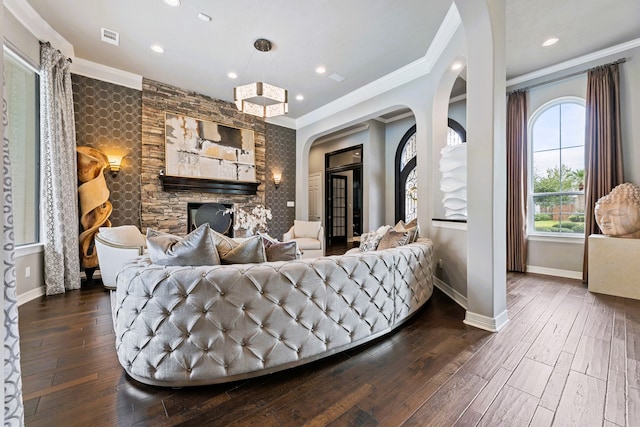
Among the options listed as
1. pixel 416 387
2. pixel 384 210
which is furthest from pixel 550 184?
pixel 416 387

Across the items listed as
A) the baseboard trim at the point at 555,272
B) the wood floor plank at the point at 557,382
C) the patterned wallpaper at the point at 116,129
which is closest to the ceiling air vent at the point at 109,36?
the patterned wallpaper at the point at 116,129

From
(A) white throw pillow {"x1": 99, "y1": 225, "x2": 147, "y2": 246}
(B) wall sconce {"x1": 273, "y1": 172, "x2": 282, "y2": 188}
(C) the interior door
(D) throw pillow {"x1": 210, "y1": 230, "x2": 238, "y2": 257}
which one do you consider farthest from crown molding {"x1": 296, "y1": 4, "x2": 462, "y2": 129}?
(A) white throw pillow {"x1": 99, "y1": 225, "x2": 147, "y2": 246}

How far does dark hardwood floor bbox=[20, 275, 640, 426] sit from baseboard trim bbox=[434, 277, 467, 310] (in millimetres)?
502

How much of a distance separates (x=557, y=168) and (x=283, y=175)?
17.7ft

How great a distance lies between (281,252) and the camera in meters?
2.03

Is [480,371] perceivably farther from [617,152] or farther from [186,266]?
[617,152]

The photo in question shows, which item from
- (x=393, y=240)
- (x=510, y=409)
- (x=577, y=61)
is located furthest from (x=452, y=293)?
(x=577, y=61)

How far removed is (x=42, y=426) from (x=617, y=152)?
20.9 feet

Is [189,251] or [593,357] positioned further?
[593,357]

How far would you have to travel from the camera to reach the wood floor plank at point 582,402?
4.54ft

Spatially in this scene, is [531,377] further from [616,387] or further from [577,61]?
[577,61]

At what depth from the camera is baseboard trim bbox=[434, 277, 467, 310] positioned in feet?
9.79

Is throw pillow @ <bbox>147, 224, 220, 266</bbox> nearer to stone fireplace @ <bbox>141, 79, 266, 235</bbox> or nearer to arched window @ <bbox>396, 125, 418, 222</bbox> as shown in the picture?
stone fireplace @ <bbox>141, 79, 266, 235</bbox>

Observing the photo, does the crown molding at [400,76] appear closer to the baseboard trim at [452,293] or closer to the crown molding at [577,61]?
the crown molding at [577,61]
